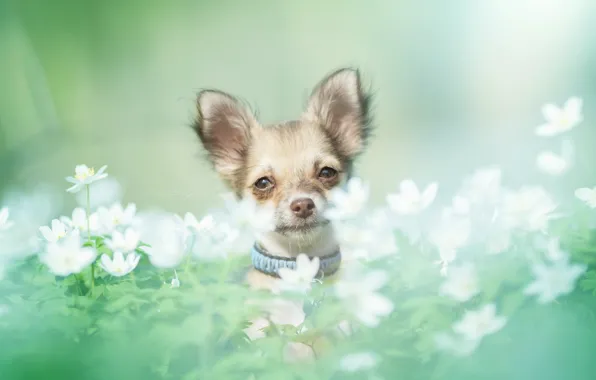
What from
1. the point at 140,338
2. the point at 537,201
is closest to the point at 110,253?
the point at 140,338

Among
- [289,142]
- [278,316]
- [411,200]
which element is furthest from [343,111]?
[278,316]

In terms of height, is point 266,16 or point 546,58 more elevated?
point 266,16

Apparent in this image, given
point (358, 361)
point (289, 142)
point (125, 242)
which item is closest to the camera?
point (358, 361)

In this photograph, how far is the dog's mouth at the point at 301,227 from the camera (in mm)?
880

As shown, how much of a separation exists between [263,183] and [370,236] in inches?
7.0

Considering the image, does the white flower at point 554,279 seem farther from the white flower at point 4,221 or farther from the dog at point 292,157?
the white flower at point 4,221

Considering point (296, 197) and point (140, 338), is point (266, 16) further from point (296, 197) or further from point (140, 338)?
point (140, 338)

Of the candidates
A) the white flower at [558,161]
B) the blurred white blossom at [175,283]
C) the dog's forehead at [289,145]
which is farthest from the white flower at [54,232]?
the white flower at [558,161]

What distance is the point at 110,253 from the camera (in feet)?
2.85

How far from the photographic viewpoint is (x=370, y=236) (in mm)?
816

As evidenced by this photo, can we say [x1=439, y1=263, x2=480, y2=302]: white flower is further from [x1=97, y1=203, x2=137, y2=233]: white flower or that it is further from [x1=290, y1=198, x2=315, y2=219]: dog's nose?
[x1=97, y1=203, x2=137, y2=233]: white flower

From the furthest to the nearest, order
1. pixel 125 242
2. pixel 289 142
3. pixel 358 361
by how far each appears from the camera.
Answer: pixel 289 142 < pixel 125 242 < pixel 358 361

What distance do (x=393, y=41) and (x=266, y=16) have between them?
17 cm

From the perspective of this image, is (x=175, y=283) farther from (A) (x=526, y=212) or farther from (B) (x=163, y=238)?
(A) (x=526, y=212)
